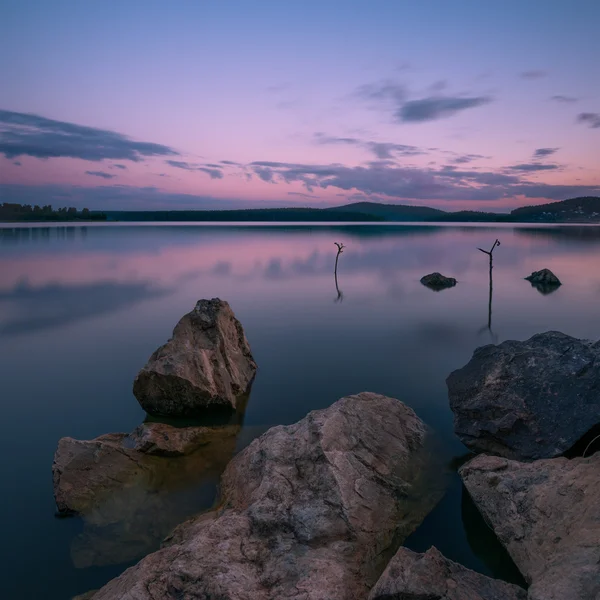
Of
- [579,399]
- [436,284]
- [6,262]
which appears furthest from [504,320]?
[6,262]

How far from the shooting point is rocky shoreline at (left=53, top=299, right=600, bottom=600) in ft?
15.5

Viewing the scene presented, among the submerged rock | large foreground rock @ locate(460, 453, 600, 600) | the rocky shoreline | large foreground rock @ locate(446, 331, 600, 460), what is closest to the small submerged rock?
the submerged rock

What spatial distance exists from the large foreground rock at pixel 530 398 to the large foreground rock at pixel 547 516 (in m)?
1.08

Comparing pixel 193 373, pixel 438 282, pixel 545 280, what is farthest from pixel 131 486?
pixel 545 280

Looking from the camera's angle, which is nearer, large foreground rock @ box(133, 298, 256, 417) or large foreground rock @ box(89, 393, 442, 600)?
large foreground rock @ box(89, 393, 442, 600)

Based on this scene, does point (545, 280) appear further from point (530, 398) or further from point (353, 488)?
point (353, 488)

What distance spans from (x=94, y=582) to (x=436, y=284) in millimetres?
31060

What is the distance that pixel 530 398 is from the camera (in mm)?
8086

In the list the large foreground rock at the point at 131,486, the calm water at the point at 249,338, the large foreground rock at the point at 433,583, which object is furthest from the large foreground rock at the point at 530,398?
the large foreground rock at the point at 131,486

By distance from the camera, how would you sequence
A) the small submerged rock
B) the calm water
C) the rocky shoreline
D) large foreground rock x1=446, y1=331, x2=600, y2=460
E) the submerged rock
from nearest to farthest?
1. the rocky shoreline
2. the calm water
3. large foreground rock x1=446, y1=331, x2=600, y2=460
4. the submerged rock
5. the small submerged rock

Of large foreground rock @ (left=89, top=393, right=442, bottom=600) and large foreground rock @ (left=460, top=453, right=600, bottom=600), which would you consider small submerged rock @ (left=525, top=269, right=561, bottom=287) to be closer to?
large foreground rock @ (left=89, top=393, right=442, bottom=600)

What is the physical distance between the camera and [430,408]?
11.5 m

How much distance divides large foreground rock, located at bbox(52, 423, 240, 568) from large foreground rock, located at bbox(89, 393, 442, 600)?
2.15ft

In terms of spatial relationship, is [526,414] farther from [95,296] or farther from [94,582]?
[95,296]
